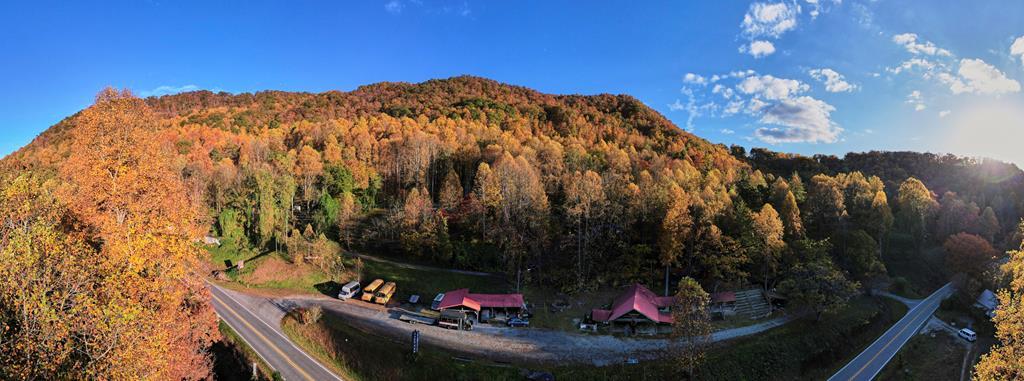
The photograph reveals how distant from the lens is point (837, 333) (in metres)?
35.3

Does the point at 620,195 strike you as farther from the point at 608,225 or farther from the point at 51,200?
the point at 51,200

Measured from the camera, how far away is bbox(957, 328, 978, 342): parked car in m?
35.2

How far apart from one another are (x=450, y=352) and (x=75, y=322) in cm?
2108

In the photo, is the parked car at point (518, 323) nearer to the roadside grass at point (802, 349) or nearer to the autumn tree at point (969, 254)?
the roadside grass at point (802, 349)

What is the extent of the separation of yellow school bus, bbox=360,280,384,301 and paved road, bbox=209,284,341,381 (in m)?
7.52

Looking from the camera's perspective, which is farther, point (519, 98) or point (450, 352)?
point (519, 98)

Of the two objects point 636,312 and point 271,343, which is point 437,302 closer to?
point 271,343

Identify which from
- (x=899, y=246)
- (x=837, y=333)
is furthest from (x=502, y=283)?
(x=899, y=246)

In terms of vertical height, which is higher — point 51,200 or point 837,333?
point 51,200

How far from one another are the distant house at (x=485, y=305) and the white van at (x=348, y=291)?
883cm

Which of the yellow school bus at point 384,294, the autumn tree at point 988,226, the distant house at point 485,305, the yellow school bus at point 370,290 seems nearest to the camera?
the distant house at point 485,305

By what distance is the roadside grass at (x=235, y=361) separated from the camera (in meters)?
25.9

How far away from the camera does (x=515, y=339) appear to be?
3159 cm

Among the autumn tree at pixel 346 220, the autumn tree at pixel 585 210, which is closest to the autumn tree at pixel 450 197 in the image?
the autumn tree at pixel 346 220
